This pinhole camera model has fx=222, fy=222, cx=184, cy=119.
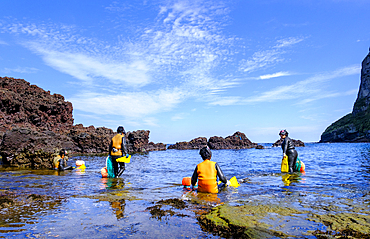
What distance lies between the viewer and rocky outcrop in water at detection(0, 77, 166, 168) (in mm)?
16719

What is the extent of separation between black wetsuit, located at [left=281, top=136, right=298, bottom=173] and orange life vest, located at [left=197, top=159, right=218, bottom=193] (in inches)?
270

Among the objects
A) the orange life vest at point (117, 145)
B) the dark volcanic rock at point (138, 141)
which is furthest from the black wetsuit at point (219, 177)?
the dark volcanic rock at point (138, 141)

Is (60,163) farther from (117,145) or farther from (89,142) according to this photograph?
(89,142)

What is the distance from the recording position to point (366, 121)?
119625 mm

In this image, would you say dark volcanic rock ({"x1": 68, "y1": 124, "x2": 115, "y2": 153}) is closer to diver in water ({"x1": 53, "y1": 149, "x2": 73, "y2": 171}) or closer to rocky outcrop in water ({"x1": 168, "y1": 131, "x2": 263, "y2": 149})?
diver in water ({"x1": 53, "y1": 149, "x2": 73, "y2": 171})

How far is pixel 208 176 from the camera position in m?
7.36

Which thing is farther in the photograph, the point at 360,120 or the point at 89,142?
the point at 360,120

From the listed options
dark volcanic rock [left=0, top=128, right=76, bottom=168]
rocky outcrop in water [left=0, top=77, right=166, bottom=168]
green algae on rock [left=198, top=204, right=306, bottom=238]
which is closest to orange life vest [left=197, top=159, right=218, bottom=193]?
green algae on rock [left=198, top=204, right=306, bottom=238]

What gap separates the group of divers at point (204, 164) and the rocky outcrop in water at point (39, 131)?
3.16 m

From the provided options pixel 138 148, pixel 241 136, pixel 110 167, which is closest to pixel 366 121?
pixel 241 136

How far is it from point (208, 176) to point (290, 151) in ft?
24.2

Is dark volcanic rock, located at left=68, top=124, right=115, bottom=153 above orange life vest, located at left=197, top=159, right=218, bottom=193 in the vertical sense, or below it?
above

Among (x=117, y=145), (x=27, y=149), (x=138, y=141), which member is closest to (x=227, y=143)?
(x=138, y=141)

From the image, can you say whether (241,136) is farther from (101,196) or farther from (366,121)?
(366,121)
